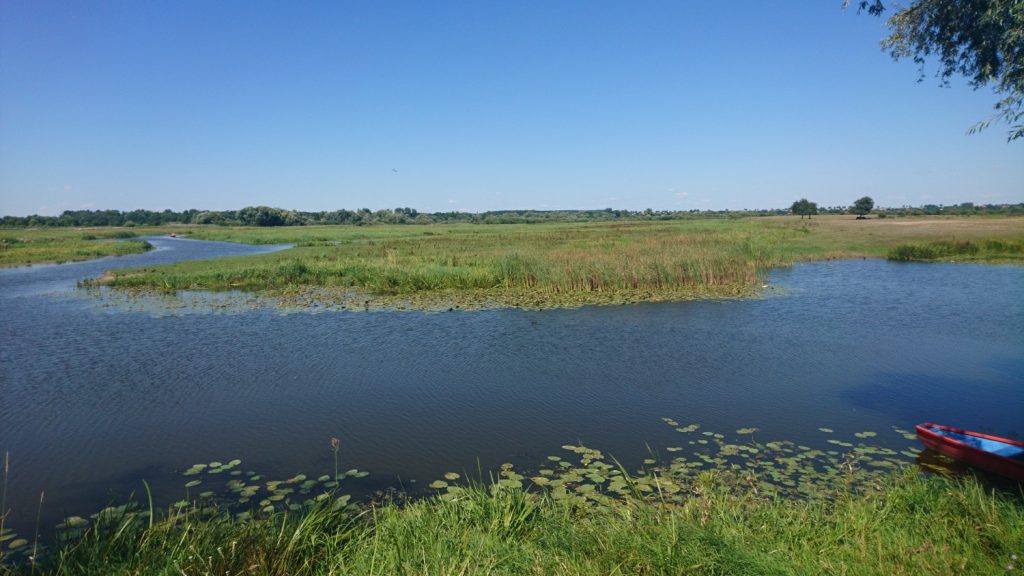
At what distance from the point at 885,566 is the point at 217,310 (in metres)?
23.6

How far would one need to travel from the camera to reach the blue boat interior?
7.57m

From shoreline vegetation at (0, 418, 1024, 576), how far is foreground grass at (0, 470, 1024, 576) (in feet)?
0.05

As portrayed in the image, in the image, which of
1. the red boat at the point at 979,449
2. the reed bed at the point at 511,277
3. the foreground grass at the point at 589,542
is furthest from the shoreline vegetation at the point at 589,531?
the reed bed at the point at 511,277

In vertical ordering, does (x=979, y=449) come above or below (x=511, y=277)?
below

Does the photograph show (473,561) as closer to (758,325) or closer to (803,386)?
(803,386)

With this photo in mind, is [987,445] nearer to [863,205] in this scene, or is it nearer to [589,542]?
[589,542]

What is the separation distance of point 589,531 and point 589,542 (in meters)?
0.31

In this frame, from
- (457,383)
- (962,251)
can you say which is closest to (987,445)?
(457,383)

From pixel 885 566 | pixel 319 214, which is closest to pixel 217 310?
pixel 885 566

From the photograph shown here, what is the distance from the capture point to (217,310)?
73.4 feet

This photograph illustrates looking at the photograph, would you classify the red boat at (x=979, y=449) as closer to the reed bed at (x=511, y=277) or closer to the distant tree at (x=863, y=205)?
the reed bed at (x=511, y=277)

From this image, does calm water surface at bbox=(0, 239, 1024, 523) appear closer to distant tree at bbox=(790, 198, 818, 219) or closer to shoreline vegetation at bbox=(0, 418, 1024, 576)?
shoreline vegetation at bbox=(0, 418, 1024, 576)

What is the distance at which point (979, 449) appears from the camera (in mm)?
7480

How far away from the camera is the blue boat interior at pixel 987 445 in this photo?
7566 millimetres
